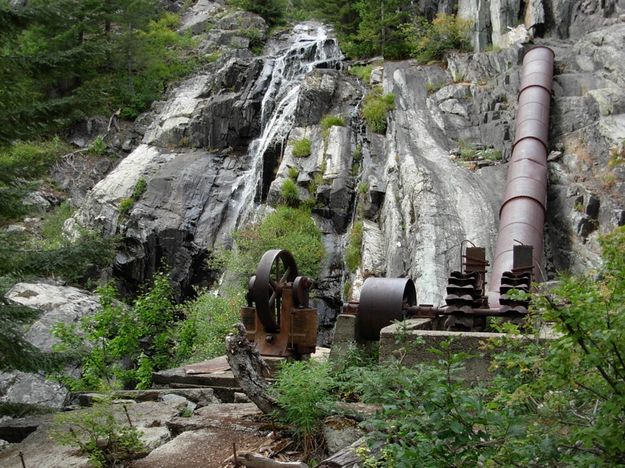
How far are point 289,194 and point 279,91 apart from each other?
24.9 feet

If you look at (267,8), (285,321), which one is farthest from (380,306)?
(267,8)

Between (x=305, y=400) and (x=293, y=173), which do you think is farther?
(x=293, y=173)

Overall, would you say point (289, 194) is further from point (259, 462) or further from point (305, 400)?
point (259, 462)

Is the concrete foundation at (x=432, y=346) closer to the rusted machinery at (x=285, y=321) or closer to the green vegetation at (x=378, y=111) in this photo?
the rusted machinery at (x=285, y=321)

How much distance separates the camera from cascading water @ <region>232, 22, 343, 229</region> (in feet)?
78.7

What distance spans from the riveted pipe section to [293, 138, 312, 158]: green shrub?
8.14m

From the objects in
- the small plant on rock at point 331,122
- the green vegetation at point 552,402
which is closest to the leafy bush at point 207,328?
the small plant on rock at point 331,122

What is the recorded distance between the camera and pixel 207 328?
48.5 ft

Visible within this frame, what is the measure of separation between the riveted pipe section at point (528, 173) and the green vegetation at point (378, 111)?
5.48m

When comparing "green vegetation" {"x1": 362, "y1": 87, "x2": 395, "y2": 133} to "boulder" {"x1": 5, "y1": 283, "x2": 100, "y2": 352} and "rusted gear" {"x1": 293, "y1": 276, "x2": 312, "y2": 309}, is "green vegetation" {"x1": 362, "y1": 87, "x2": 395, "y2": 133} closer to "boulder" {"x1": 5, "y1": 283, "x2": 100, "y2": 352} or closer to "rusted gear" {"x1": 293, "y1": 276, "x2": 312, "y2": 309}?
"boulder" {"x1": 5, "y1": 283, "x2": 100, "y2": 352}

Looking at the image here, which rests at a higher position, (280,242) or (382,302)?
(280,242)

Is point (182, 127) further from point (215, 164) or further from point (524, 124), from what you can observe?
point (524, 124)

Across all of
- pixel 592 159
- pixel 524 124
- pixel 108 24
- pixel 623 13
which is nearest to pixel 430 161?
pixel 524 124

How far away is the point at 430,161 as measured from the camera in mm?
18047
